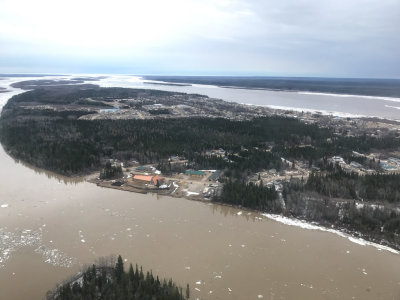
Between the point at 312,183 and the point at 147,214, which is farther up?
the point at 312,183

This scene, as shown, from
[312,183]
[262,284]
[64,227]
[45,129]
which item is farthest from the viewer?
[45,129]

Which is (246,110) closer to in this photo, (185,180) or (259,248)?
(185,180)

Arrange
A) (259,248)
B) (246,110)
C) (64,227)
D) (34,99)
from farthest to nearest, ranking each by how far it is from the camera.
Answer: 1. (34,99)
2. (246,110)
3. (64,227)
4. (259,248)

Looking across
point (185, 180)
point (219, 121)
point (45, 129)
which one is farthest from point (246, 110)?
point (185, 180)

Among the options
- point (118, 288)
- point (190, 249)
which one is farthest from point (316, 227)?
point (118, 288)

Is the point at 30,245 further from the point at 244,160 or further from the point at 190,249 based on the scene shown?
the point at 244,160

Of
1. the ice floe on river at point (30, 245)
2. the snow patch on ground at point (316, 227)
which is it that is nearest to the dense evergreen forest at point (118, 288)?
the ice floe on river at point (30, 245)

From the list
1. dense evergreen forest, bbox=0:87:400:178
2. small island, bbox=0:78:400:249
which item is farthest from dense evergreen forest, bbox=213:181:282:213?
dense evergreen forest, bbox=0:87:400:178

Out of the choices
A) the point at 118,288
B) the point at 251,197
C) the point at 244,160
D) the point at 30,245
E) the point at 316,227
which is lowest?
the point at 30,245
